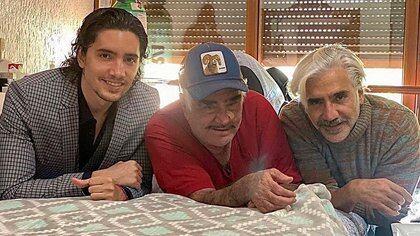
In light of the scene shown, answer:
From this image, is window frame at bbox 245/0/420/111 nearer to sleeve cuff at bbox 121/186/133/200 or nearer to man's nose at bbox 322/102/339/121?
man's nose at bbox 322/102/339/121

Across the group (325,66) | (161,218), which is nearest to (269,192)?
(161,218)

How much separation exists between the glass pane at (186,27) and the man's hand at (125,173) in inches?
108

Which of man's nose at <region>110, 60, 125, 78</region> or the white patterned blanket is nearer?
the white patterned blanket

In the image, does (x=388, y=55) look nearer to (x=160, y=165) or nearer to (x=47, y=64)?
(x=47, y=64)

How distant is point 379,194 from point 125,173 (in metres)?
0.66

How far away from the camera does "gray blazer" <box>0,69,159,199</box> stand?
1442 mm

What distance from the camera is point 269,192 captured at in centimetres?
121

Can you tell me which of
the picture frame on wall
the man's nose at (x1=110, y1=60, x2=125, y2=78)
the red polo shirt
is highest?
the picture frame on wall

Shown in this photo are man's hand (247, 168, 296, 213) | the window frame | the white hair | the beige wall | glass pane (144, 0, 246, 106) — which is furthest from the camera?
glass pane (144, 0, 246, 106)

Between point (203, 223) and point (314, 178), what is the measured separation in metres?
0.55

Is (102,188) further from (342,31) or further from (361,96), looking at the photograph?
(342,31)

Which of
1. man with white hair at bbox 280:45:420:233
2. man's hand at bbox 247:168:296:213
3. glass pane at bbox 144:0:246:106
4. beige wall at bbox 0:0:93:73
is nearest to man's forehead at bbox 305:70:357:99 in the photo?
man with white hair at bbox 280:45:420:233

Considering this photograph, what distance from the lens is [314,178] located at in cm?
155

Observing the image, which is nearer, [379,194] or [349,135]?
[379,194]
